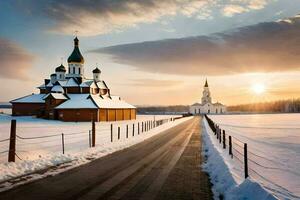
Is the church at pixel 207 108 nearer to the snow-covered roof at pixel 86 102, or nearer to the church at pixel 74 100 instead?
the church at pixel 74 100

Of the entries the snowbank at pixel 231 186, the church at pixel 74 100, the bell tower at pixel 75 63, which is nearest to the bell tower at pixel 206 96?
the church at pixel 74 100

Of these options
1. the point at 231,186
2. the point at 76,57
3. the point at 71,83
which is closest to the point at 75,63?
the point at 76,57

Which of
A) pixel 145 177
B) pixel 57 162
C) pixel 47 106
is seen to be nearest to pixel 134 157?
pixel 57 162

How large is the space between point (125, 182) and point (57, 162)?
4926mm

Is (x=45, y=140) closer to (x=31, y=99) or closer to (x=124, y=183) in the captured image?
(x=124, y=183)

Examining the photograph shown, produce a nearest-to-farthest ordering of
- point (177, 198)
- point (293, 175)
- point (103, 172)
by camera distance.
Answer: point (177, 198), point (103, 172), point (293, 175)

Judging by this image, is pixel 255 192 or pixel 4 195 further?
pixel 4 195

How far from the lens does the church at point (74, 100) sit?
66375 millimetres

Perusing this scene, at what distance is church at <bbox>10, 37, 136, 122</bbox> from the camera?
66375 millimetres

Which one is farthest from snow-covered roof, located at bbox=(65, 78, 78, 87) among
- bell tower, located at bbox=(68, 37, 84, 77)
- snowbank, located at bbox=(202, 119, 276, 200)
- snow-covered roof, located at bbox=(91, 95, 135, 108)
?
snowbank, located at bbox=(202, 119, 276, 200)

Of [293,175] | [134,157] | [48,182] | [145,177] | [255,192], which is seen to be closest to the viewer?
[255,192]

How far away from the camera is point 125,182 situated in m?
10.1

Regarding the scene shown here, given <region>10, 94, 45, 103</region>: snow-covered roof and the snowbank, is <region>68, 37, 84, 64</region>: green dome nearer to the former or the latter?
<region>10, 94, 45, 103</region>: snow-covered roof

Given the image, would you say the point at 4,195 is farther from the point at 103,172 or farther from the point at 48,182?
the point at 103,172
